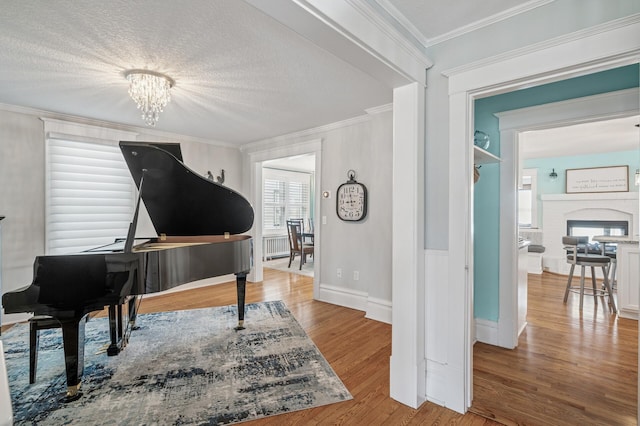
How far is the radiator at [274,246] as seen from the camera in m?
7.78

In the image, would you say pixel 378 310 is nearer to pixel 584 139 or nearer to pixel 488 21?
pixel 488 21

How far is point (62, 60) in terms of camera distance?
237cm

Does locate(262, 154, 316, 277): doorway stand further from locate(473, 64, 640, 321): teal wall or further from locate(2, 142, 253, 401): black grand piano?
locate(473, 64, 640, 321): teal wall

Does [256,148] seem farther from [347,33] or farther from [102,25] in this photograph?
[347,33]

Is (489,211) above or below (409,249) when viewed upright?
above

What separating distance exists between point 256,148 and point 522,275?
4.26 m

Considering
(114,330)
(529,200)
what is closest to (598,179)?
(529,200)

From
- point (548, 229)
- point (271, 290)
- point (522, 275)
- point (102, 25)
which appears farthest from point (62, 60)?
point (548, 229)

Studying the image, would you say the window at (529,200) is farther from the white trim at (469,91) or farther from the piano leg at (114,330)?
the piano leg at (114,330)

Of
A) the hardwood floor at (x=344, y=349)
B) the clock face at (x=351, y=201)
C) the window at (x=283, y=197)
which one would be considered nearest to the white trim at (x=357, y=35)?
the clock face at (x=351, y=201)

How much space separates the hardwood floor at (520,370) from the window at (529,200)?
295 centimetres

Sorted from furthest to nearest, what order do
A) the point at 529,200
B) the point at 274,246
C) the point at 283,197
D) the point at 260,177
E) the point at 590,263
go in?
the point at 283,197 < the point at 274,246 < the point at 529,200 < the point at 260,177 < the point at 590,263

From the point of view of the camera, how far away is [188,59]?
237 cm

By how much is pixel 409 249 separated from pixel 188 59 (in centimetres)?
219
